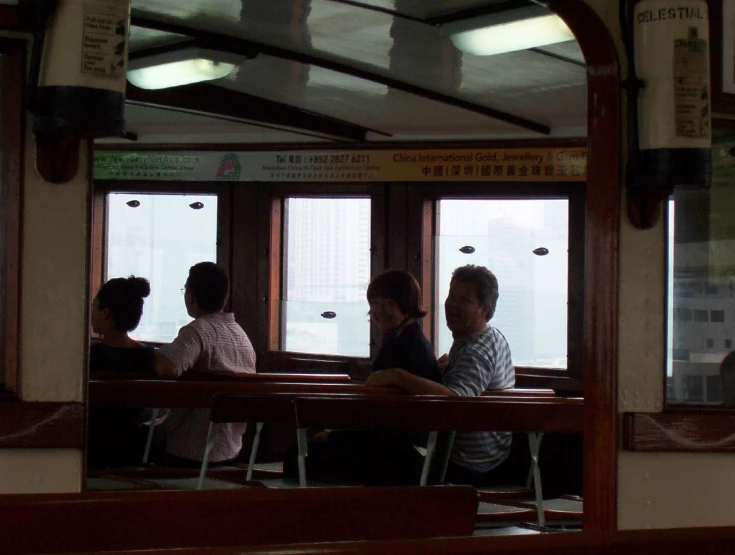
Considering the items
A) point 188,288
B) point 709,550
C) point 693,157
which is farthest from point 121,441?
point 709,550

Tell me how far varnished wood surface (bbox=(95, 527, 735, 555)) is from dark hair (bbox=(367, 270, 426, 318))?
9.19 feet

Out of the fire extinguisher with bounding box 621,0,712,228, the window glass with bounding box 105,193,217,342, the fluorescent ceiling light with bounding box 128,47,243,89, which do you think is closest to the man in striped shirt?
the fire extinguisher with bounding box 621,0,712,228

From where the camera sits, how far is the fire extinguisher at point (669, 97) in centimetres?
274

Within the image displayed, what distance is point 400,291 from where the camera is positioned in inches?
174

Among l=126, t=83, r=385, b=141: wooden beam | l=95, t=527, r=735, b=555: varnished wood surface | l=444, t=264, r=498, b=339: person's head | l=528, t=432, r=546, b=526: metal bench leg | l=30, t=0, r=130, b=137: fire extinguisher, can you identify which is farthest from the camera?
l=126, t=83, r=385, b=141: wooden beam

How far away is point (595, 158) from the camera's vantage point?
116 inches

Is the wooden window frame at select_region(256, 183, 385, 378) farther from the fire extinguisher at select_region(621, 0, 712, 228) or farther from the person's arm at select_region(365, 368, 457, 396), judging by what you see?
the fire extinguisher at select_region(621, 0, 712, 228)

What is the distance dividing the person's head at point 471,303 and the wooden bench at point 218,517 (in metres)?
2.33

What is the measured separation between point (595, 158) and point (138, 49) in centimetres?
280

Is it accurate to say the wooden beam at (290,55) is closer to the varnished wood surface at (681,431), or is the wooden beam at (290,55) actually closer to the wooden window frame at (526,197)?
the wooden window frame at (526,197)

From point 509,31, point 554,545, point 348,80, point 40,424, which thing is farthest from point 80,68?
point 348,80

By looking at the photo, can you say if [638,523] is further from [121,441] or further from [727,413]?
[121,441]

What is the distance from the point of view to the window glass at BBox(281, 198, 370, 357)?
6.90m

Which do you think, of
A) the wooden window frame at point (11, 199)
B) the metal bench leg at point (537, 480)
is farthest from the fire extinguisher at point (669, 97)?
the wooden window frame at point (11, 199)
